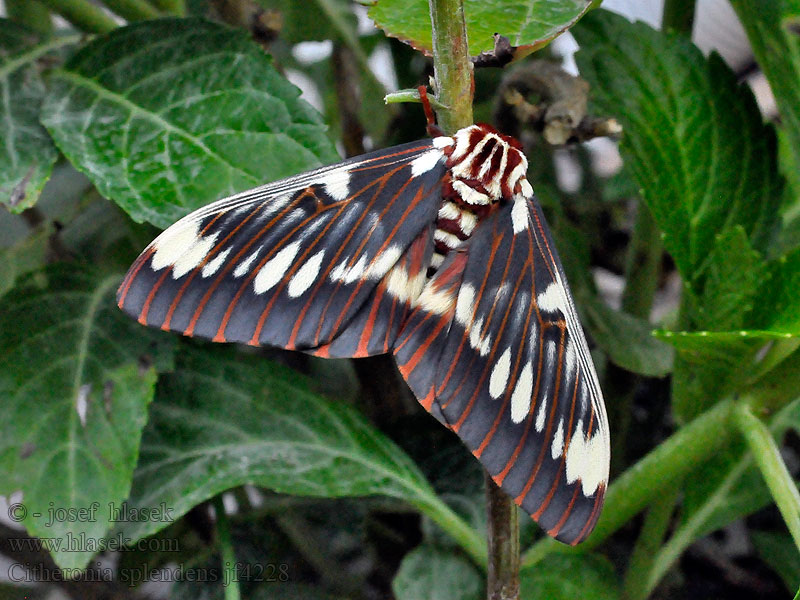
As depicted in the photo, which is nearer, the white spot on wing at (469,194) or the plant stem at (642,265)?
the white spot on wing at (469,194)

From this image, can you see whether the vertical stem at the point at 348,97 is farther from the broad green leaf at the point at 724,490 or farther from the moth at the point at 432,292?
the broad green leaf at the point at 724,490

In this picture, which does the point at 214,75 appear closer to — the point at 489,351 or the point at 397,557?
the point at 489,351

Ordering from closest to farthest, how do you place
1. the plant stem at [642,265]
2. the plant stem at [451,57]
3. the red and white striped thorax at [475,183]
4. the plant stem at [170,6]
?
the plant stem at [451,57] < the red and white striped thorax at [475,183] < the plant stem at [170,6] < the plant stem at [642,265]

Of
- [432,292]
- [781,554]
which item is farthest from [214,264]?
[781,554]

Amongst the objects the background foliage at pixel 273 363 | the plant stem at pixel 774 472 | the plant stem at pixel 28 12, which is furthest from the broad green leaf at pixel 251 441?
the plant stem at pixel 28 12

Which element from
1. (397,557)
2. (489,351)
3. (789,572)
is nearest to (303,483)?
(489,351)

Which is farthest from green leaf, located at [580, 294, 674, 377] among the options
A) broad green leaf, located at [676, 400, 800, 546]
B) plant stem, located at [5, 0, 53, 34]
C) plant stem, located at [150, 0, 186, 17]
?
plant stem, located at [5, 0, 53, 34]
